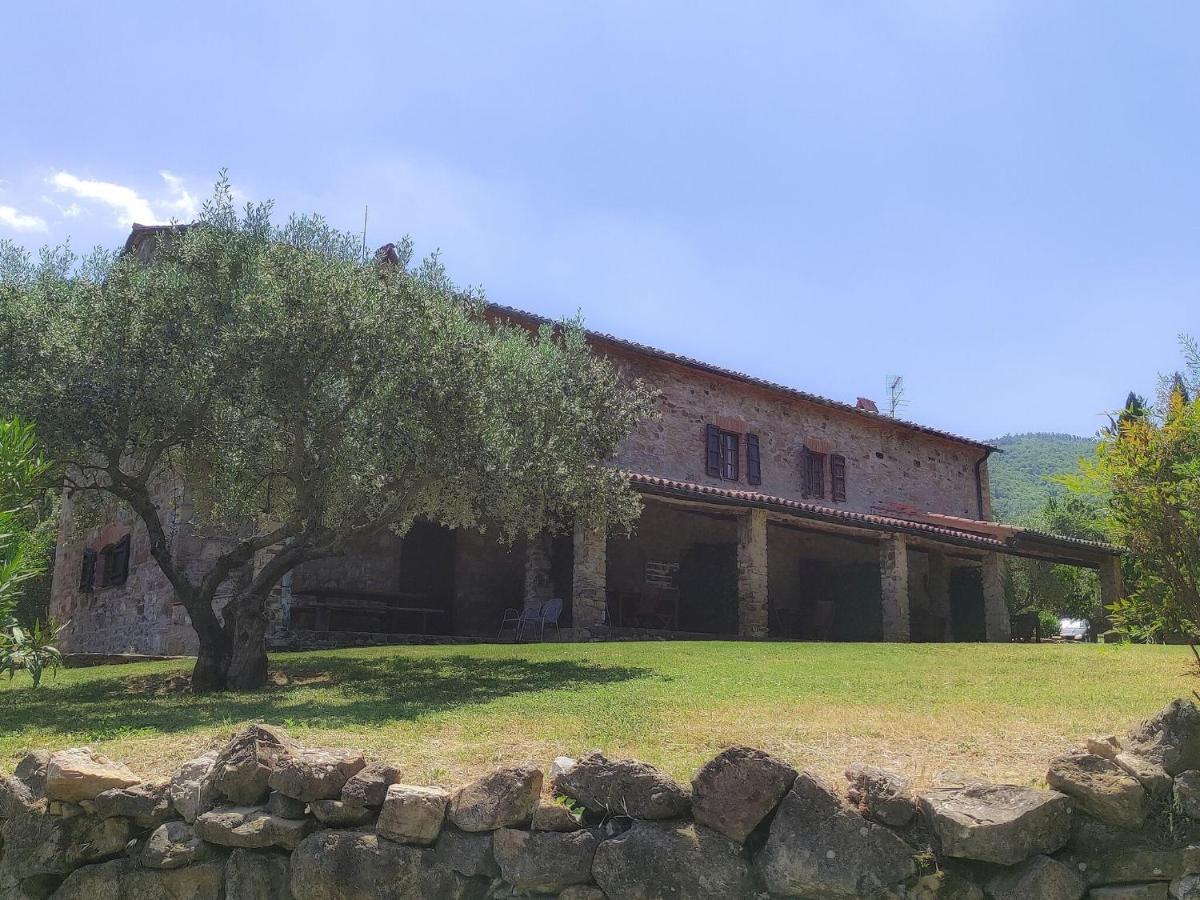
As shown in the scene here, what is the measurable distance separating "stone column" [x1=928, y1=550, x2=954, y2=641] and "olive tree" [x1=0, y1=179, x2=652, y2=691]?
1411cm

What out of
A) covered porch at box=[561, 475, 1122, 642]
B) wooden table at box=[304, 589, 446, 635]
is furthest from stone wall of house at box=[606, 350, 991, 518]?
wooden table at box=[304, 589, 446, 635]

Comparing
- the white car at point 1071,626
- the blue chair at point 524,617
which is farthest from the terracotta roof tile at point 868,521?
the white car at point 1071,626

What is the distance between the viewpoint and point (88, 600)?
18.8 meters

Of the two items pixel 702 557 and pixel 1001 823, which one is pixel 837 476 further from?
pixel 1001 823

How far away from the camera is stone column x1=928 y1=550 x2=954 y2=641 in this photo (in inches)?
887

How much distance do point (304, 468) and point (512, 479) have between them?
2.28 metres

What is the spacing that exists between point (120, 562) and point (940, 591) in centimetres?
1754

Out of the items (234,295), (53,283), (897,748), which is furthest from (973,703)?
(53,283)

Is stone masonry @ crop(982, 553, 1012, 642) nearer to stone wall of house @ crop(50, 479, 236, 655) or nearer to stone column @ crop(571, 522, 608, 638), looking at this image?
stone column @ crop(571, 522, 608, 638)

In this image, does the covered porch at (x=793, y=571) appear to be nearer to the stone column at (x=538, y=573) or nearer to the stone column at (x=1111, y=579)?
the stone column at (x=1111, y=579)

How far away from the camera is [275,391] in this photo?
10172 mm

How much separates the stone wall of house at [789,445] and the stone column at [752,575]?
2806 mm

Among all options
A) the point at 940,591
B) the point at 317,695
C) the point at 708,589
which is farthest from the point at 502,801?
the point at 940,591

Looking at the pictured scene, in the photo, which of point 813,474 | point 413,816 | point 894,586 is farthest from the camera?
point 813,474
